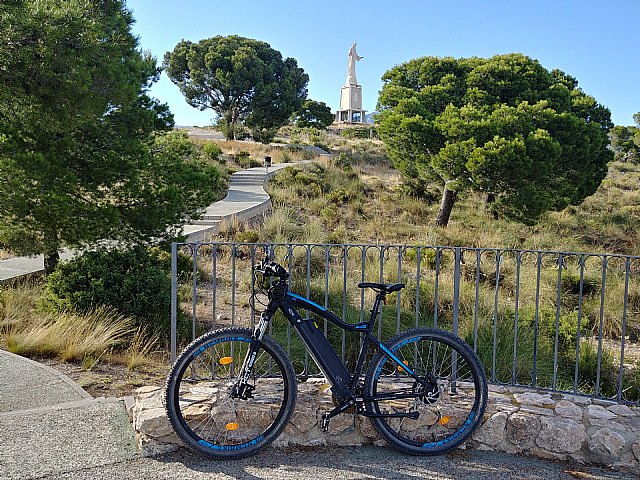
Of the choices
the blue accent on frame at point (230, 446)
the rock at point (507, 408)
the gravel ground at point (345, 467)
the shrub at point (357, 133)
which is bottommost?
the gravel ground at point (345, 467)

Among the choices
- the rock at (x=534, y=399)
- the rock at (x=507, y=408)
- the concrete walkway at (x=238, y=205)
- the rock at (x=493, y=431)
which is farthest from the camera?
the concrete walkway at (x=238, y=205)

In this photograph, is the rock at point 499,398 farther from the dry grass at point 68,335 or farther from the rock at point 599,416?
the dry grass at point 68,335

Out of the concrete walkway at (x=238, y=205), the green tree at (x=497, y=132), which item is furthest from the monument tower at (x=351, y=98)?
the green tree at (x=497, y=132)

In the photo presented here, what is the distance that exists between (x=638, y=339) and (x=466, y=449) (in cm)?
756

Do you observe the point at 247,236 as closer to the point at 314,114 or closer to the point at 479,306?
the point at 479,306

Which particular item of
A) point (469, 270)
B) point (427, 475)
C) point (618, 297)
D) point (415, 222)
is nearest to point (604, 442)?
point (427, 475)

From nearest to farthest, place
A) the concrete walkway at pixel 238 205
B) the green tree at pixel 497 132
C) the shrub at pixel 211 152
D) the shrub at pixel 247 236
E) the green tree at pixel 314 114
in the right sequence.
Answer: the shrub at pixel 247 236 < the concrete walkway at pixel 238 205 < the green tree at pixel 497 132 < the shrub at pixel 211 152 < the green tree at pixel 314 114

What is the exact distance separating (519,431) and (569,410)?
0.42 m

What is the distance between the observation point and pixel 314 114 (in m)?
61.3

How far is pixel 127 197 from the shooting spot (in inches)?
381

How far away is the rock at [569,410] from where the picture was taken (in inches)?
161

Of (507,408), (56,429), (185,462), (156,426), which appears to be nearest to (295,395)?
(185,462)

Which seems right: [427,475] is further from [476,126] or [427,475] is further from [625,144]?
[625,144]

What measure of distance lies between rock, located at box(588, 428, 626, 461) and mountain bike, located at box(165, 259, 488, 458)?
0.71m
